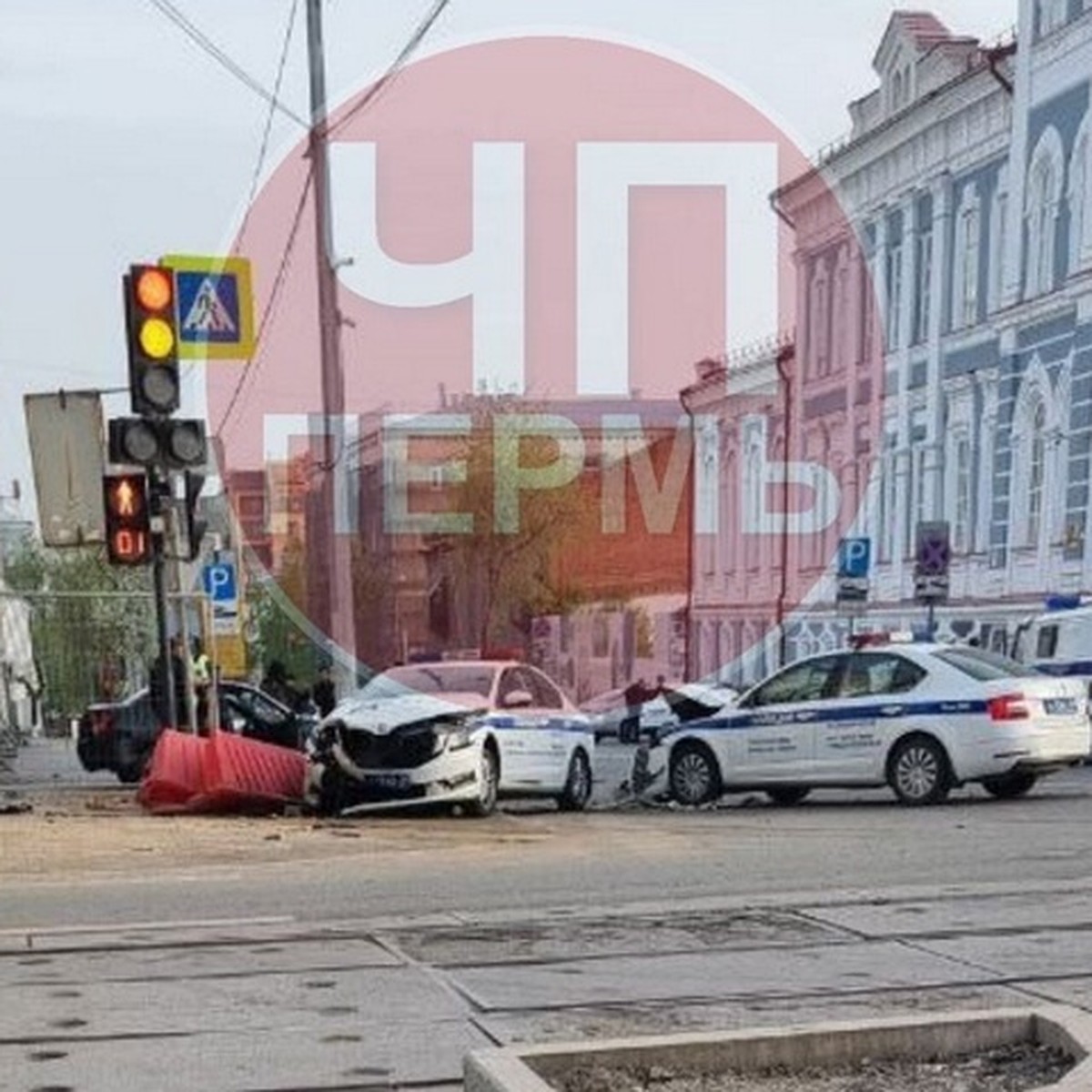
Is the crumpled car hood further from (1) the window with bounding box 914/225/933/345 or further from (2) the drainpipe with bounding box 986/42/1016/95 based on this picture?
(1) the window with bounding box 914/225/933/345

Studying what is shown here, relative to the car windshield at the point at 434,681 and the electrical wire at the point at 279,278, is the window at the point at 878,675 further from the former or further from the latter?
the electrical wire at the point at 279,278

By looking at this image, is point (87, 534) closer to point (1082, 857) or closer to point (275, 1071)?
point (1082, 857)

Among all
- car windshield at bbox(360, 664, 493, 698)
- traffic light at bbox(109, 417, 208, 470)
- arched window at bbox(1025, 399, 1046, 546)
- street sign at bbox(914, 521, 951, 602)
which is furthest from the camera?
arched window at bbox(1025, 399, 1046, 546)

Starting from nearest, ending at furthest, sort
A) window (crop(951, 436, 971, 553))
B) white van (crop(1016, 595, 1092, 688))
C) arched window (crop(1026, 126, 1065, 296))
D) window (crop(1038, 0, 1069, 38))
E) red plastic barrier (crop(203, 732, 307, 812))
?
red plastic barrier (crop(203, 732, 307, 812))
white van (crop(1016, 595, 1092, 688))
arched window (crop(1026, 126, 1065, 296))
window (crop(1038, 0, 1069, 38))
window (crop(951, 436, 971, 553))

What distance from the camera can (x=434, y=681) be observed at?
16625mm

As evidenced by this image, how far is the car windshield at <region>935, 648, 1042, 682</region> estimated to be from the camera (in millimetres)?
17000

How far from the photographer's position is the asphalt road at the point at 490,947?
6738 millimetres

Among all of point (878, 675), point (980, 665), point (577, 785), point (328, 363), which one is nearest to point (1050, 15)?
point (328, 363)

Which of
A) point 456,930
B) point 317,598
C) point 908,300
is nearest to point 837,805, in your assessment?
point 456,930

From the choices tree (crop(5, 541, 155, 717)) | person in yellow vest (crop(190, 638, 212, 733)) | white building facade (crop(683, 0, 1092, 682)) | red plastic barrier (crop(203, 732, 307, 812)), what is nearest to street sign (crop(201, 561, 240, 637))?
tree (crop(5, 541, 155, 717))

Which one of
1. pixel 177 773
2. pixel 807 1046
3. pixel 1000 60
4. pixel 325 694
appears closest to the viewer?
pixel 807 1046

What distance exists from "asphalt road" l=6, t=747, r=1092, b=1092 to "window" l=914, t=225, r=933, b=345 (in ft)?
85.6

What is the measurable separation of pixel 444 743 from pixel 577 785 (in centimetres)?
244

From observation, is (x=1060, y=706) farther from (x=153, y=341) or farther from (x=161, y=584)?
(x=153, y=341)
